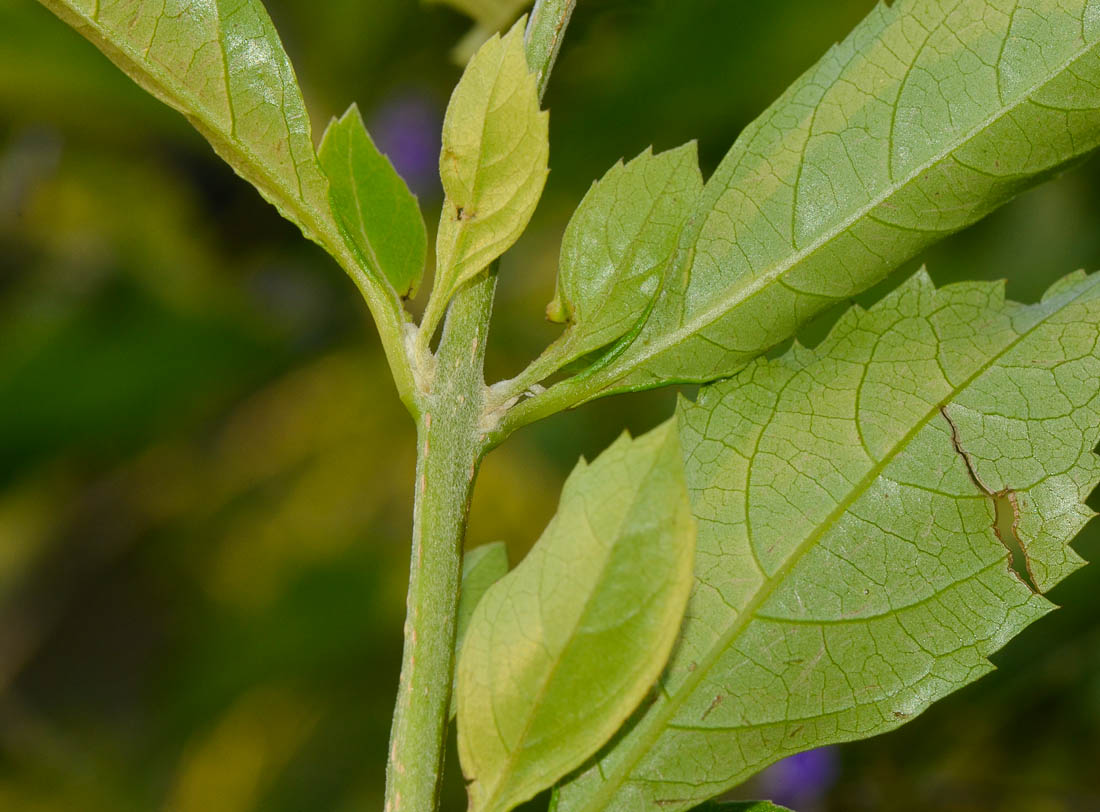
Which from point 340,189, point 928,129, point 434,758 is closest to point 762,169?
point 928,129

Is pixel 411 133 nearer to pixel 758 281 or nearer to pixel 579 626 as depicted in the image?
pixel 758 281

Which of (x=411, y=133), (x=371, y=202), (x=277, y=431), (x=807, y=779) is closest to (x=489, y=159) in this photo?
(x=371, y=202)

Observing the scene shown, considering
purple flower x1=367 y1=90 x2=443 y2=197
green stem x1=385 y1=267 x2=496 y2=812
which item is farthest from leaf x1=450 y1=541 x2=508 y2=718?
purple flower x1=367 y1=90 x2=443 y2=197

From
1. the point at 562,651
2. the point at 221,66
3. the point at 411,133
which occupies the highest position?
the point at 411,133

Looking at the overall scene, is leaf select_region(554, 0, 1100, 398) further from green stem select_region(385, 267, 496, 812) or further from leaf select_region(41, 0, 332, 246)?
leaf select_region(41, 0, 332, 246)

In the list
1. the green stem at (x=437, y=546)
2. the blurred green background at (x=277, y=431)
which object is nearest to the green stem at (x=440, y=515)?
the green stem at (x=437, y=546)

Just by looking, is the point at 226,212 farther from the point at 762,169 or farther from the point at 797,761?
the point at 762,169
